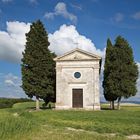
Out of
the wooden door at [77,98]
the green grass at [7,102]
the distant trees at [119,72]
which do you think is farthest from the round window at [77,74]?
the green grass at [7,102]

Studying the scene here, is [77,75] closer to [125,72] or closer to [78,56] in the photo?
[78,56]

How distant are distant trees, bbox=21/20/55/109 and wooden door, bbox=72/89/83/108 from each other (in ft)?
11.3

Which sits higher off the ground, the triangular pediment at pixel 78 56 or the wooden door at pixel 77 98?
the triangular pediment at pixel 78 56

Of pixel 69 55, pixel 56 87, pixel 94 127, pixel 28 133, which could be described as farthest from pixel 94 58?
pixel 28 133

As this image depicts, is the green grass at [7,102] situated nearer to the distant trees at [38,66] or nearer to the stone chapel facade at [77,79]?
the distant trees at [38,66]

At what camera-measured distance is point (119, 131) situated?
52.1ft

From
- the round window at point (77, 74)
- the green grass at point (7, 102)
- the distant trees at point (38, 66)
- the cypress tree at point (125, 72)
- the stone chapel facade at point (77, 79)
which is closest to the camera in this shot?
the stone chapel facade at point (77, 79)

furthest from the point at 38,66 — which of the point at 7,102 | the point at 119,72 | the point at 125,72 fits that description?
the point at 7,102

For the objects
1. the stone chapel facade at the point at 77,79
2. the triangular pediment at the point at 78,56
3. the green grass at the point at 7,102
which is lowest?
the green grass at the point at 7,102

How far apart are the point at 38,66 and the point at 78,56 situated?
5577mm

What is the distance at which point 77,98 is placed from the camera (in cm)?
3834

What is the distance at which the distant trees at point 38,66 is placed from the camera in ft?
129

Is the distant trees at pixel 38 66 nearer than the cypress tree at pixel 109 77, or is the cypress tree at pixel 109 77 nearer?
the distant trees at pixel 38 66

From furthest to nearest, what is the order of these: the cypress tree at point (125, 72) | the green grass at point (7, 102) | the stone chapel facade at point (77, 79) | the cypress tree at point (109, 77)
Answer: the green grass at point (7, 102)
the cypress tree at point (109, 77)
the cypress tree at point (125, 72)
the stone chapel facade at point (77, 79)
